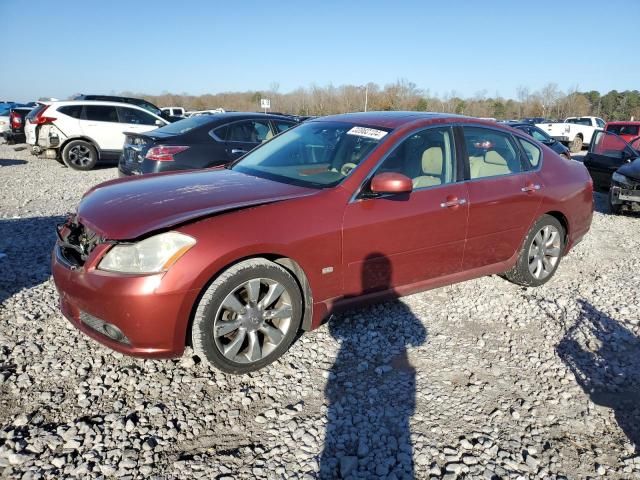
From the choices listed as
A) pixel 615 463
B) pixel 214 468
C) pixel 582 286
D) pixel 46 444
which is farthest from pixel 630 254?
pixel 46 444

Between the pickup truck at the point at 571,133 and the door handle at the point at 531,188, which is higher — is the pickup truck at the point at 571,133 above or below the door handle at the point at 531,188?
above

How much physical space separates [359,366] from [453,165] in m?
1.82

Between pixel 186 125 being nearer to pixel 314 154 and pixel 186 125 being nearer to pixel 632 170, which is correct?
pixel 314 154

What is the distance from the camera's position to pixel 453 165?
12.9 ft

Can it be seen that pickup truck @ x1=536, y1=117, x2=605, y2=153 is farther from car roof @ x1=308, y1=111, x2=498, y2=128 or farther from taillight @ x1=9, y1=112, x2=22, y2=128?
taillight @ x1=9, y1=112, x2=22, y2=128

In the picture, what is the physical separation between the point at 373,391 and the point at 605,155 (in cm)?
875

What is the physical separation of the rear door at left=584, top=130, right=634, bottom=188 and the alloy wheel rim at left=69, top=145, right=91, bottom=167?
38.2 feet

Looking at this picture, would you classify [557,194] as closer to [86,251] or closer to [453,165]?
[453,165]

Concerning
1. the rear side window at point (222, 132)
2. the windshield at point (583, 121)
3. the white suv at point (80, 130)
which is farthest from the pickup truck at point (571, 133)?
the rear side window at point (222, 132)

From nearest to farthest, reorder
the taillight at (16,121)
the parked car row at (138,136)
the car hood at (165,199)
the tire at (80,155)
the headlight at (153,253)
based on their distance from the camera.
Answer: the headlight at (153,253), the car hood at (165,199), the parked car row at (138,136), the tire at (80,155), the taillight at (16,121)

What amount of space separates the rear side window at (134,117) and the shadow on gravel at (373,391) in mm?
10644

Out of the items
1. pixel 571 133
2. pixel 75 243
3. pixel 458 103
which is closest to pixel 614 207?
pixel 75 243

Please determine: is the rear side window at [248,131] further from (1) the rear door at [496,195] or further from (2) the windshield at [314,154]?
(1) the rear door at [496,195]

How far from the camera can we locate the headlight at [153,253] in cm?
271
